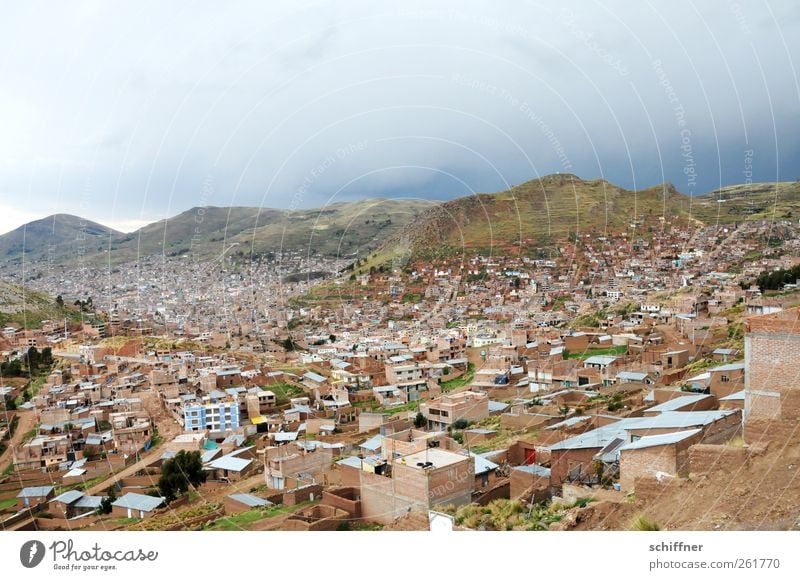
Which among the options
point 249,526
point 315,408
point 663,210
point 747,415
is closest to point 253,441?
point 315,408

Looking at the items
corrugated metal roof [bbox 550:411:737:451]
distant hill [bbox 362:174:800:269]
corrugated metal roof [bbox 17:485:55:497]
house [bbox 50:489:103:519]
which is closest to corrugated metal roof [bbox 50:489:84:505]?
house [bbox 50:489:103:519]

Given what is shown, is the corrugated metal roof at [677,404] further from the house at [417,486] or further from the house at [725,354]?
the house at [725,354]

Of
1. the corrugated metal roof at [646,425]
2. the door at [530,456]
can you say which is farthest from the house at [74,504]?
the corrugated metal roof at [646,425]

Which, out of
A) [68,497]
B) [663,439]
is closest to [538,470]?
[663,439]

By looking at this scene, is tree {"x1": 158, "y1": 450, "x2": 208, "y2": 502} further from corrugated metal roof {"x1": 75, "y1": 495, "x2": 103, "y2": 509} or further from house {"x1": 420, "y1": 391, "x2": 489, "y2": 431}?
house {"x1": 420, "y1": 391, "x2": 489, "y2": 431}

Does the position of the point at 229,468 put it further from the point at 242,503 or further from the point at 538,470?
the point at 538,470
